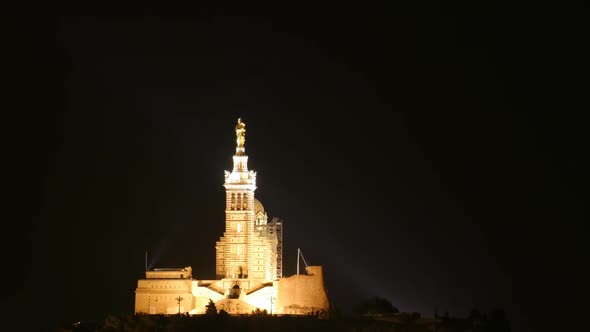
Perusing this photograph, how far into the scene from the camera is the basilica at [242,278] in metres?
109

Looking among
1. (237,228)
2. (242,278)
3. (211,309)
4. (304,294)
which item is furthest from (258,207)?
(211,309)

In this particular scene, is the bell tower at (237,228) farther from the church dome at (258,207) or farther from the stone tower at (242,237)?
the church dome at (258,207)

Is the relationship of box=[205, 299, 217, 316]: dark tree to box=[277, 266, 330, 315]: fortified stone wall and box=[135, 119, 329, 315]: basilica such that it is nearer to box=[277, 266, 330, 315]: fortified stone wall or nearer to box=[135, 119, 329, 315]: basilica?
box=[135, 119, 329, 315]: basilica

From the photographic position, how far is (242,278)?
117812 mm

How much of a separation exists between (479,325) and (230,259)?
2762 cm

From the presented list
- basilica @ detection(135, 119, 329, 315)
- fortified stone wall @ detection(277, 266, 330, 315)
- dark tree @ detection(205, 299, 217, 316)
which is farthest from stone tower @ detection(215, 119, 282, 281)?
dark tree @ detection(205, 299, 217, 316)

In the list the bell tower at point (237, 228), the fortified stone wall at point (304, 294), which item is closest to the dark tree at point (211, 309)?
the fortified stone wall at point (304, 294)

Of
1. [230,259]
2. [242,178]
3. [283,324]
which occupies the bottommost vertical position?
[283,324]

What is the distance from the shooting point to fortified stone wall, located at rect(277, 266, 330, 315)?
10750cm

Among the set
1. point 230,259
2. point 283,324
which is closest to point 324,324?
Result: point 283,324

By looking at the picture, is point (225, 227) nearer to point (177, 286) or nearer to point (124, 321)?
point (177, 286)

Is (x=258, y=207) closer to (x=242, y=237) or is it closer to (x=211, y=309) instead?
(x=242, y=237)

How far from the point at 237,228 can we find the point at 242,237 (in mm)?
988

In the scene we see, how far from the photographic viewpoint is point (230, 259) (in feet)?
390
